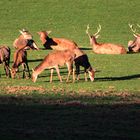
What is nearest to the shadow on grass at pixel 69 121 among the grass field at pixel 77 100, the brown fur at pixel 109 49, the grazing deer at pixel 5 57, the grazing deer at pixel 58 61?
the grass field at pixel 77 100

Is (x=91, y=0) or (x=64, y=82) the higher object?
(x=91, y=0)

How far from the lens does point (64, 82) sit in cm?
2273

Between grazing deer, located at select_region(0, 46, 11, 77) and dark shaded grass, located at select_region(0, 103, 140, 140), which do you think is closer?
dark shaded grass, located at select_region(0, 103, 140, 140)

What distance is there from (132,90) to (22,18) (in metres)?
25.0

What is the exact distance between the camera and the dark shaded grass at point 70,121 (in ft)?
41.5

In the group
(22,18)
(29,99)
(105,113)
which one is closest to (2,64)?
(29,99)

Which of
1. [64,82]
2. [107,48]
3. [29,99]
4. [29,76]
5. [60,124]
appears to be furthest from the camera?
[107,48]

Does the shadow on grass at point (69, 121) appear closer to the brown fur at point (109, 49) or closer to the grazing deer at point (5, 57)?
the grazing deer at point (5, 57)

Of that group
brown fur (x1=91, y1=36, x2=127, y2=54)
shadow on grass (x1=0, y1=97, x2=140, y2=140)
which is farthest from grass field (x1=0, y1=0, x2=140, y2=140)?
brown fur (x1=91, y1=36, x2=127, y2=54)

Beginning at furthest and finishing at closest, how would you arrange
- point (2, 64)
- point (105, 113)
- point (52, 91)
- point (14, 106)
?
point (2, 64), point (52, 91), point (14, 106), point (105, 113)

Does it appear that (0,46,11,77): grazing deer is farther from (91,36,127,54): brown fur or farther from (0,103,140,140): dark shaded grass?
(0,103,140,140): dark shaded grass

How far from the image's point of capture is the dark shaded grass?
12.6 meters

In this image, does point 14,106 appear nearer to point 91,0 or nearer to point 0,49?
point 0,49

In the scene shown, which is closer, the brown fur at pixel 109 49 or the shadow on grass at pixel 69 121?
the shadow on grass at pixel 69 121
